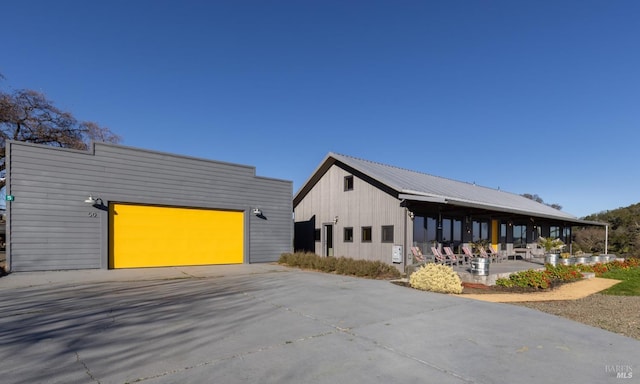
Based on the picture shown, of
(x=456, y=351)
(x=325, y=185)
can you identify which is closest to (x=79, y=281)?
(x=456, y=351)

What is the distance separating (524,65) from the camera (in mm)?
14414

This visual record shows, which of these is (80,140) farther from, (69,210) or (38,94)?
(69,210)

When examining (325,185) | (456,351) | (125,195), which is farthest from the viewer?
(325,185)

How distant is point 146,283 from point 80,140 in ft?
65.0

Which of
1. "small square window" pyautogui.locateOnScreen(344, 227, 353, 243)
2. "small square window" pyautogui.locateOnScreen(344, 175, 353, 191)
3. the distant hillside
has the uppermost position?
"small square window" pyautogui.locateOnScreen(344, 175, 353, 191)

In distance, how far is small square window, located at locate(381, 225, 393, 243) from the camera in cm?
1445

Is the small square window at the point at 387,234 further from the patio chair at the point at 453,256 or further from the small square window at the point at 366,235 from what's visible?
the patio chair at the point at 453,256

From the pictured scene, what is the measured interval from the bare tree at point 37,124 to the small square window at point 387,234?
17.7m

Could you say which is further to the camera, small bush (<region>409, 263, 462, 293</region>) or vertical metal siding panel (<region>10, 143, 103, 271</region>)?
vertical metal siding panel (<region>10, 143, 103, 271</region>)

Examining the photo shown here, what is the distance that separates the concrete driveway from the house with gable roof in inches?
254

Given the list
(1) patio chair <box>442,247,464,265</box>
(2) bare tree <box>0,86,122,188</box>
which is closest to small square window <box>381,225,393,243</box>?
(1) patio chair <box>442,247,464,265</box>

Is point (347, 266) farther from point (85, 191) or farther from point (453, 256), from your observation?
point (85, 191)

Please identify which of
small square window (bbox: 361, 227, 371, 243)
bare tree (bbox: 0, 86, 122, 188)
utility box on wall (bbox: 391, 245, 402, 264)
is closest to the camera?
utility box on wall (bbox: 391, 245, 402, 264)

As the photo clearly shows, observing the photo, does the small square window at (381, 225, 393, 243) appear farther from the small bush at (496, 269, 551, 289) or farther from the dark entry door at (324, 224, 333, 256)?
the small bush at (496, 269, 551, 289)
